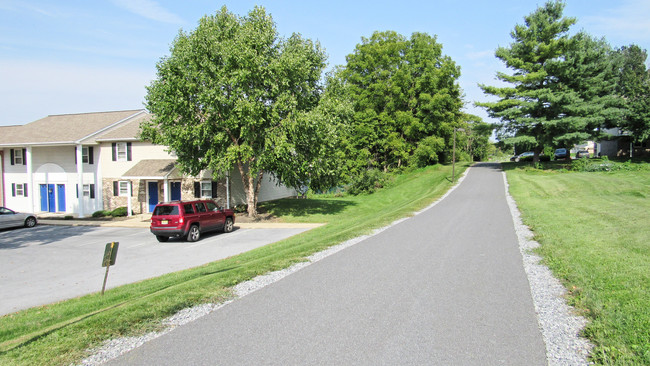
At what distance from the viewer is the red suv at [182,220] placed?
17.0 metres

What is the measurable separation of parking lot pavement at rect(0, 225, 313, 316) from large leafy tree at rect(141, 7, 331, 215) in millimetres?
4477

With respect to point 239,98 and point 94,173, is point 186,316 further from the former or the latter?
point 94,173

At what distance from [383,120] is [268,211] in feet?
73.1

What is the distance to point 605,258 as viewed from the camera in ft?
28.2

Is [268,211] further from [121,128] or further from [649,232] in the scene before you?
[649,232]

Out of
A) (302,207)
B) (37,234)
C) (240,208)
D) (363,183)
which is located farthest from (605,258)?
(363,183)

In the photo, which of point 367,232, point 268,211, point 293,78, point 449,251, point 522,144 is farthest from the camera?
point 522,144

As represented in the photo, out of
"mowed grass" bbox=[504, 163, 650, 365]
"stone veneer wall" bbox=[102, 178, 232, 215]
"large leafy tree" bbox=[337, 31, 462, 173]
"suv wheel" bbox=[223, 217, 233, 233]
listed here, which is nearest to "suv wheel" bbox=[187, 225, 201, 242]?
"suv wheel" bbox=[223, 217, 233, 233]

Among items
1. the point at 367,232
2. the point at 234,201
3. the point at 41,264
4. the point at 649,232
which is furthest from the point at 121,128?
the point at 649,232

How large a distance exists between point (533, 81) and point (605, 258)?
34612 millimetres

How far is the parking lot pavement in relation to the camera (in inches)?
416

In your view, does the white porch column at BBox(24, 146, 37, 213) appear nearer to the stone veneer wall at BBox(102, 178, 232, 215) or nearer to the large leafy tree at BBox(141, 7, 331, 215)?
the stone veneer wall at BBox(102, 178, 232, 215)

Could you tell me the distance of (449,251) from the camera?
10211 millimetres

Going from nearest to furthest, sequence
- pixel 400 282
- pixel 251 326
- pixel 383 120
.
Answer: pixel 251 326
pixel 400 282
pixel 383 120
